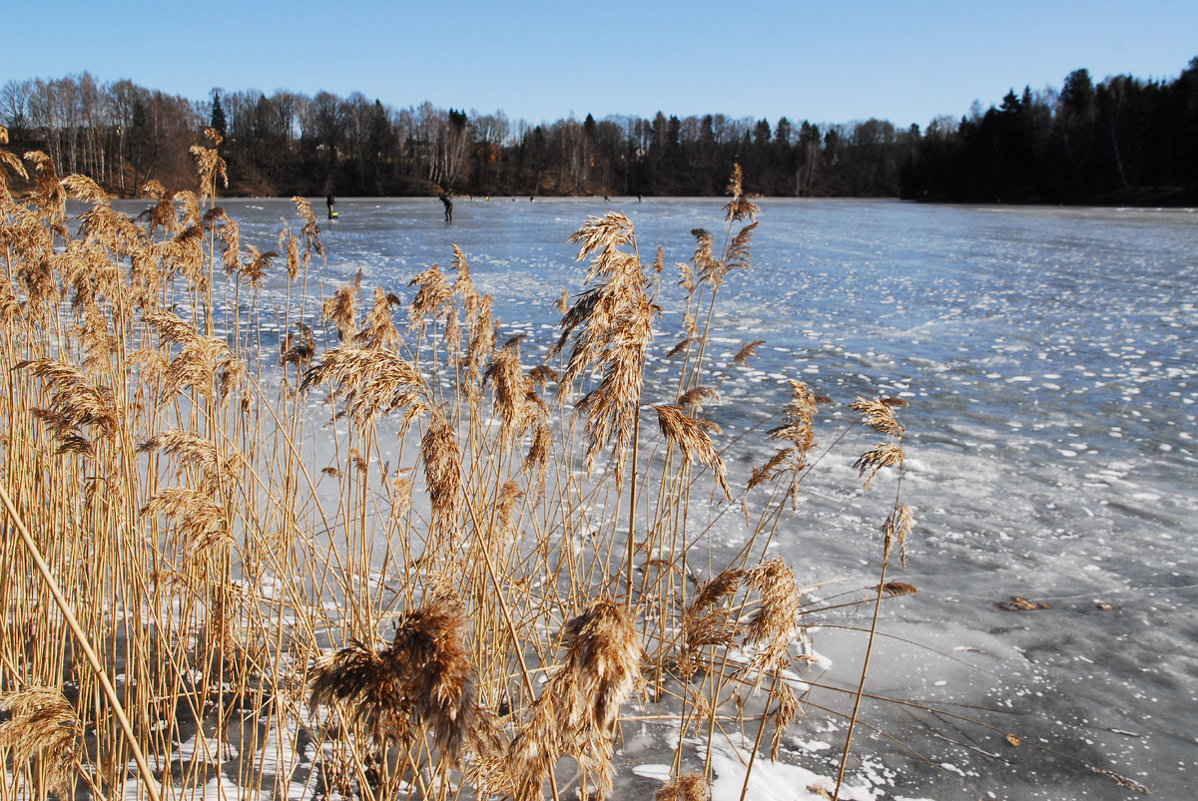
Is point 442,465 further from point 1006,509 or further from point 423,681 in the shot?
point 1006,509

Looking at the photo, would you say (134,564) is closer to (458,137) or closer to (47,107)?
(47,107)

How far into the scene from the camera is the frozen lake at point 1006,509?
3439 millimetres

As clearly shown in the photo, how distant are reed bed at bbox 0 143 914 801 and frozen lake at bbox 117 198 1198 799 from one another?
34 cm

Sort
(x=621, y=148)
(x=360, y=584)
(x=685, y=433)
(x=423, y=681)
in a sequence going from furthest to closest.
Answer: (x=621, y=148)
(x=360, y=584)
(x=685, y=433)
(x=423, y=681)

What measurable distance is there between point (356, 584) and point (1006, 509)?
14.9 ft

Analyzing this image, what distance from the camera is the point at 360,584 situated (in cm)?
315

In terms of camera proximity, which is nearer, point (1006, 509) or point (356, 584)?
point (356, 584)

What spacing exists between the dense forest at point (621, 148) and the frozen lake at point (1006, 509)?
41.0 meters

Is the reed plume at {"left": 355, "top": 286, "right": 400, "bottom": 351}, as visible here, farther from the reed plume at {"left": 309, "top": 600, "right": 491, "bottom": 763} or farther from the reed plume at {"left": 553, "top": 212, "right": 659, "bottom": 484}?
the reed plume at {"left": 309, "top": 600, "right": 491, "bottom": 763}

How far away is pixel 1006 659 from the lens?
4.03 meters

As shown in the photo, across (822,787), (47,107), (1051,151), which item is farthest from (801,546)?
(47,107)

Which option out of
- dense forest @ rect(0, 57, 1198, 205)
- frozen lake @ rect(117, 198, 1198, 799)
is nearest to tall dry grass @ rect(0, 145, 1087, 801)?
frozen lake @ rect(117, 198, 1198, 799)

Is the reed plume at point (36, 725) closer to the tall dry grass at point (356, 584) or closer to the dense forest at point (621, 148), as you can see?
the tall dry grass at point (356, 584)

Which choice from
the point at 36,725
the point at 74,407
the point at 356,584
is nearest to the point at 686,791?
the point at 36,725
